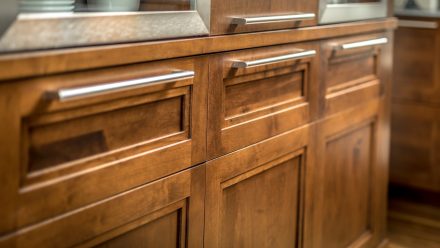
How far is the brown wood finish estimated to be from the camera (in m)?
0.88

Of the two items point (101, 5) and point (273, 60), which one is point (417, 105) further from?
point (101, 5)

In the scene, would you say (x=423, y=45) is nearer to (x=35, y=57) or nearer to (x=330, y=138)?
(x=330, y=138)

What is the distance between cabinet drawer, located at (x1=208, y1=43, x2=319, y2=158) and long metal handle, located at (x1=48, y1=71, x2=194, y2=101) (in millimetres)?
Answer: 156

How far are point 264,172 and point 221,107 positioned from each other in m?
0.29

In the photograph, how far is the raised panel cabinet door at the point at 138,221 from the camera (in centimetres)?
96

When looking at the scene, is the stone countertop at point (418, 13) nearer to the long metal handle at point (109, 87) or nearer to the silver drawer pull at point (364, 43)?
the silver drawer pull at point (364, 43)

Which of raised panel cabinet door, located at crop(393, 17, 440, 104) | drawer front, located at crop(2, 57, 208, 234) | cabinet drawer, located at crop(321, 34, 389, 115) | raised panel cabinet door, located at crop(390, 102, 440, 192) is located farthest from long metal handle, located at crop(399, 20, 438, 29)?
drawer front, located at crop(2, 57, 208, 234)

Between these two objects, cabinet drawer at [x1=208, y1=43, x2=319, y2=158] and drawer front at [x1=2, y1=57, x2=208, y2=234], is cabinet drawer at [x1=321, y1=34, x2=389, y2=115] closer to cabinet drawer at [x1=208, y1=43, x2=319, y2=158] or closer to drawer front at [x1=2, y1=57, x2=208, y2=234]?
cabinet drawer at [x1=208, y1=43, x2=319, y2=158]

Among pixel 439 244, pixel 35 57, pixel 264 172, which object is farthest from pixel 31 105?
pixel 439 244

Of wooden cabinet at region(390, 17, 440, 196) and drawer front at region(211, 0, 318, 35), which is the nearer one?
drawer front at region(211, 0, 318, 35)

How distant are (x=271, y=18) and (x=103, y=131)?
1.83 feet

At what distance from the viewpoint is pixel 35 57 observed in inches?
35.1

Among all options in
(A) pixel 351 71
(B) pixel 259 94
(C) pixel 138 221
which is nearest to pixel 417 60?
(A) pixel 351 71

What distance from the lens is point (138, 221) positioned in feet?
3.73
